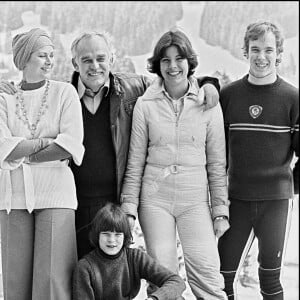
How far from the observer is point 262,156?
8.16 feet

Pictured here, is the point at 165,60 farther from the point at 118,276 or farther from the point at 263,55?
the point at 118,276

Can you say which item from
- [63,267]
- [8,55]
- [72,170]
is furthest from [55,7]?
[63,267]

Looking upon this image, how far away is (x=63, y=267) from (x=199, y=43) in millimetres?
2671

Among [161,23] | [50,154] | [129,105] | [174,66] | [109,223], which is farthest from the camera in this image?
[161,23]

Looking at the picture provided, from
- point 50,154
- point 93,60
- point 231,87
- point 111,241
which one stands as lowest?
point 111,241

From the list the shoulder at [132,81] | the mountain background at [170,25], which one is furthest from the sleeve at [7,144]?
the mountain background at [170,25]

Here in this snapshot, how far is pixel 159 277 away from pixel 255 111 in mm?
739

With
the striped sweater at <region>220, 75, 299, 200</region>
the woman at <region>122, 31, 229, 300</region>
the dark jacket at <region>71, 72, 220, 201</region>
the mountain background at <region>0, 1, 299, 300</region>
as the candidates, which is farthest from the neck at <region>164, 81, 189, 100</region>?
the mountain background at <region>0, 1, 299, 300</region>

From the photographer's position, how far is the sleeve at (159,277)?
2.23 meters

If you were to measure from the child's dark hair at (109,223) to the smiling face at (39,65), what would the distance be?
1.74 feet

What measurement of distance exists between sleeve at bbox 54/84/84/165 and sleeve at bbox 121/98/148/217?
260mm

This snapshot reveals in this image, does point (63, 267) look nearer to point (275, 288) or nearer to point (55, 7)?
point (275, 288)

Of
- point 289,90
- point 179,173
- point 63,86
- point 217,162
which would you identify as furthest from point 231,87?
point 63,86

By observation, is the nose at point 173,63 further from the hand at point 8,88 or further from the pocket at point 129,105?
the hand at point 8,88
